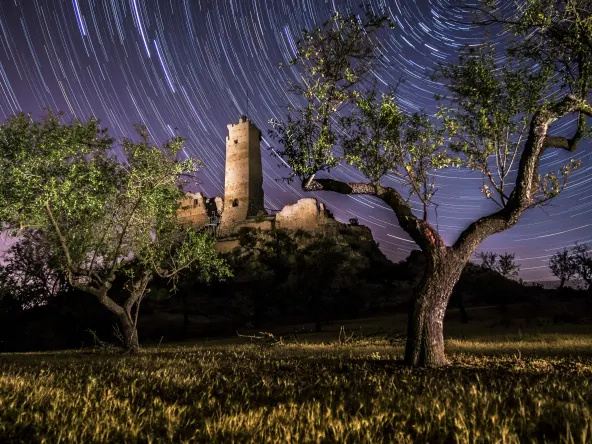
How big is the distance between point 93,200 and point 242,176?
90335 millimetres

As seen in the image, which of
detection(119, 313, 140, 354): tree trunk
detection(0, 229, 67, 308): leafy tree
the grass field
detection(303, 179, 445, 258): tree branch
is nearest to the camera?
the grass field

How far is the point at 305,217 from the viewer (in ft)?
310

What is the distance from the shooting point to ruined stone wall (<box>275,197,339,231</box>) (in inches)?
3679

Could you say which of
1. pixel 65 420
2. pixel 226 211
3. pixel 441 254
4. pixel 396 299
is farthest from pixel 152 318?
pixel 65 420

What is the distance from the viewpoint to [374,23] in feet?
47.8

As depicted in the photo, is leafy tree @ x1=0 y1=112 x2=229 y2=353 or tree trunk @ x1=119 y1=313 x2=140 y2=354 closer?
leafy tree @ x1=0 y1=112 x2=229 y2=353

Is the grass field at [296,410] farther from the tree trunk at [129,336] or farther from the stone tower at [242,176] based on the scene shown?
the stone tower at [242,176]

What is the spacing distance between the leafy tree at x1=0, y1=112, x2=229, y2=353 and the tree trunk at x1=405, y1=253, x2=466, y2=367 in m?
12.4

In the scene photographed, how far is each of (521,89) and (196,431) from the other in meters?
14.1

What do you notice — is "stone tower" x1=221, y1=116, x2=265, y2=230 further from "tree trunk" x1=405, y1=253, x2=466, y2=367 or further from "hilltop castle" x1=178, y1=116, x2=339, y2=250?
"tree trunk" x1=405, y1=253, x2=466, y2=367

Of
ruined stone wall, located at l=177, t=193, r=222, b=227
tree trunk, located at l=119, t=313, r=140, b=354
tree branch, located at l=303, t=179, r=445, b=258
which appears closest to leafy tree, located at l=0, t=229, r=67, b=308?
tree trunk, located at l=119, t=313, r=140, b=354

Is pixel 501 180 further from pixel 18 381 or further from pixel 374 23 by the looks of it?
pixel 18 381

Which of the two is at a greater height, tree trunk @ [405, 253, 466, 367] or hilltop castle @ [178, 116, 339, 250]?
hilltop castle @ [178, 116, 339, 250]

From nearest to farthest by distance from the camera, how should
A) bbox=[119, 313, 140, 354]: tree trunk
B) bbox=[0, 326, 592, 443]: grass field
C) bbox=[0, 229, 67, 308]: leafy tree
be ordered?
bbox=[0, 326, 592, 443]: grass field → bbox=[119, 313, 140, 354]: tree trunk → bbox=[0, 229, 67, 308]: leafy tree
